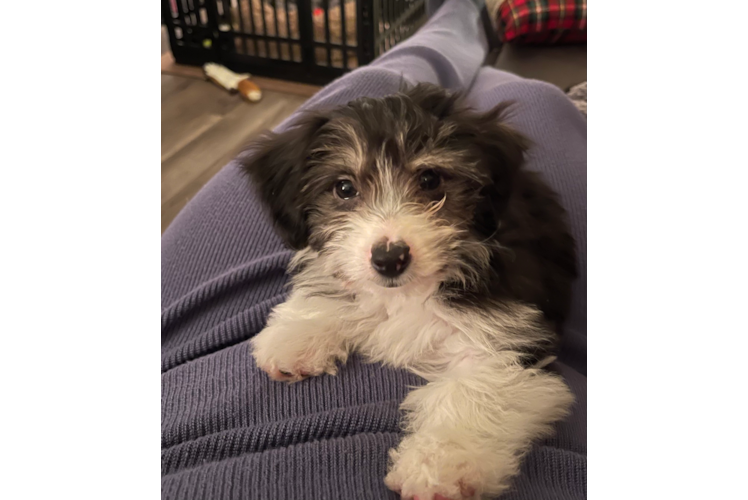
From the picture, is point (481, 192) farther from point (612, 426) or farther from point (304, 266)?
point (612, 426)

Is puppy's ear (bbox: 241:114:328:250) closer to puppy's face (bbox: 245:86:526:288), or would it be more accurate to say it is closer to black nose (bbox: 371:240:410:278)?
puppy's face (bbox: 245:86:526:288)

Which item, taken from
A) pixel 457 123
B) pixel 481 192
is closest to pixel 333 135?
pixel 457 123

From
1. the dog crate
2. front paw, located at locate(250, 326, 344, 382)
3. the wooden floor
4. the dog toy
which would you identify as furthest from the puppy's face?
the dog toy

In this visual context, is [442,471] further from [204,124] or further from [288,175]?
[204,124]

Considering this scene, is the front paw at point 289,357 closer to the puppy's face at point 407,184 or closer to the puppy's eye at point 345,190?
the puppy's face at point 407,184

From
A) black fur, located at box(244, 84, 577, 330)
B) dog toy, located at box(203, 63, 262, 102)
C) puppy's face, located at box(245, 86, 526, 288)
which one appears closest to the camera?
puppy's face, located at box(245, 86, 526, 288)

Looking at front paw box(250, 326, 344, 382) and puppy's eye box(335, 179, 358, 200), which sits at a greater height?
puppy's eye box(335, 179, 358, 200)

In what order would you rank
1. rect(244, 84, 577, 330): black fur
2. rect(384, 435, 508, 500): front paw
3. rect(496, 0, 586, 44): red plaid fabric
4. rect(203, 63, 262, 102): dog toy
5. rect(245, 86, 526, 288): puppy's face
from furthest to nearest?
1. rect(203, 63, 262, 102): dog toy
2. rect(496, 0, 586, 44): red plaid fabric
3. rect(244, 84, 577, 330): black fur
4. rect(245, 86, 526, 288): puppy's face
5. rect(384, 435, 508, 500): front paw
